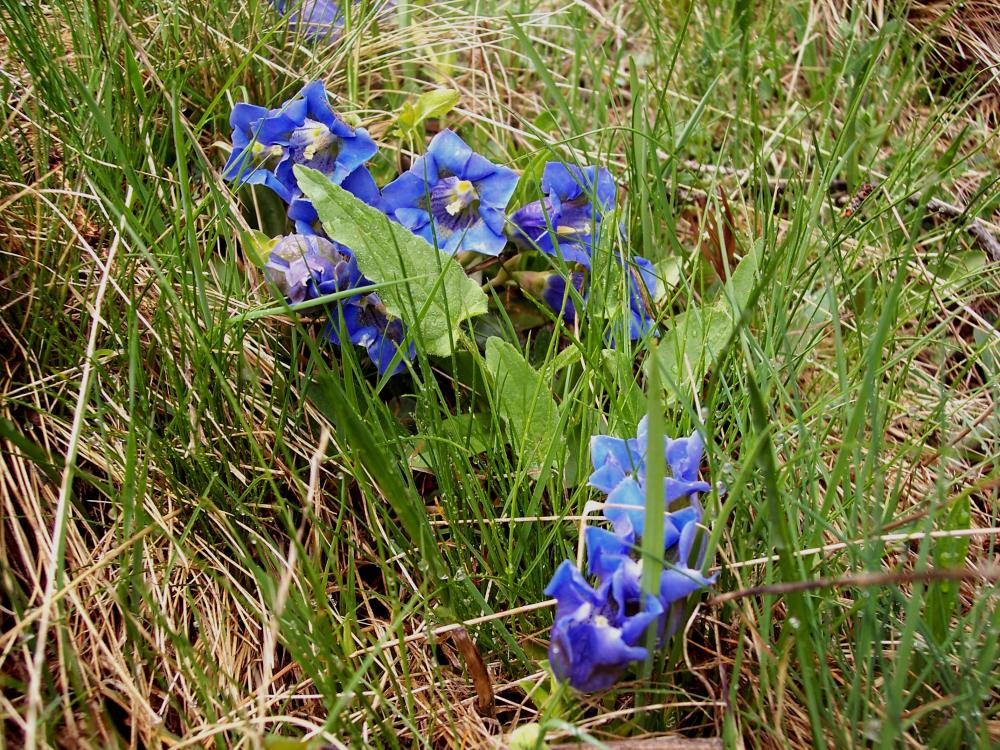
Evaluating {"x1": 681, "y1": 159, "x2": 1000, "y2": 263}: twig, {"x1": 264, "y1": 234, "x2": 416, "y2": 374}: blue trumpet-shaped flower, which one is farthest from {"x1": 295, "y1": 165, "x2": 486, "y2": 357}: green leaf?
{"x1": 681, "y1": 159, "x2": 1000, "y2": 263}: twig

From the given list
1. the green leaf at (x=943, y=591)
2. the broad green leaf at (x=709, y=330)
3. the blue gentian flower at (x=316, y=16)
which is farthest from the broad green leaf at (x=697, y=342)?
the blue gentian flower at (x=316, y=16)

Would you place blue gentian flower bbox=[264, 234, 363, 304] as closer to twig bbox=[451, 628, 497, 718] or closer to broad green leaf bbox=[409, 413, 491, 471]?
broad green leaf bbox=[409, 413, 491, 471]

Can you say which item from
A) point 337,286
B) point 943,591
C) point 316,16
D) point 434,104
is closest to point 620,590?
point 943,591

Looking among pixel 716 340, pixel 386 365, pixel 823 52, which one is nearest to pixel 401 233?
pixel 386 365

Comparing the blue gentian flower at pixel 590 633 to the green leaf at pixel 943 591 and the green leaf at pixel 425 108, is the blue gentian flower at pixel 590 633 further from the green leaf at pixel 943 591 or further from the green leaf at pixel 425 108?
the green leaf at pixel 425 108

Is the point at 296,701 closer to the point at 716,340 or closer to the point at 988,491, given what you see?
the point at 716,340

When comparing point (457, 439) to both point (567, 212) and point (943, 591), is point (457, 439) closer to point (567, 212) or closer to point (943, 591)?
point (567, 212)
